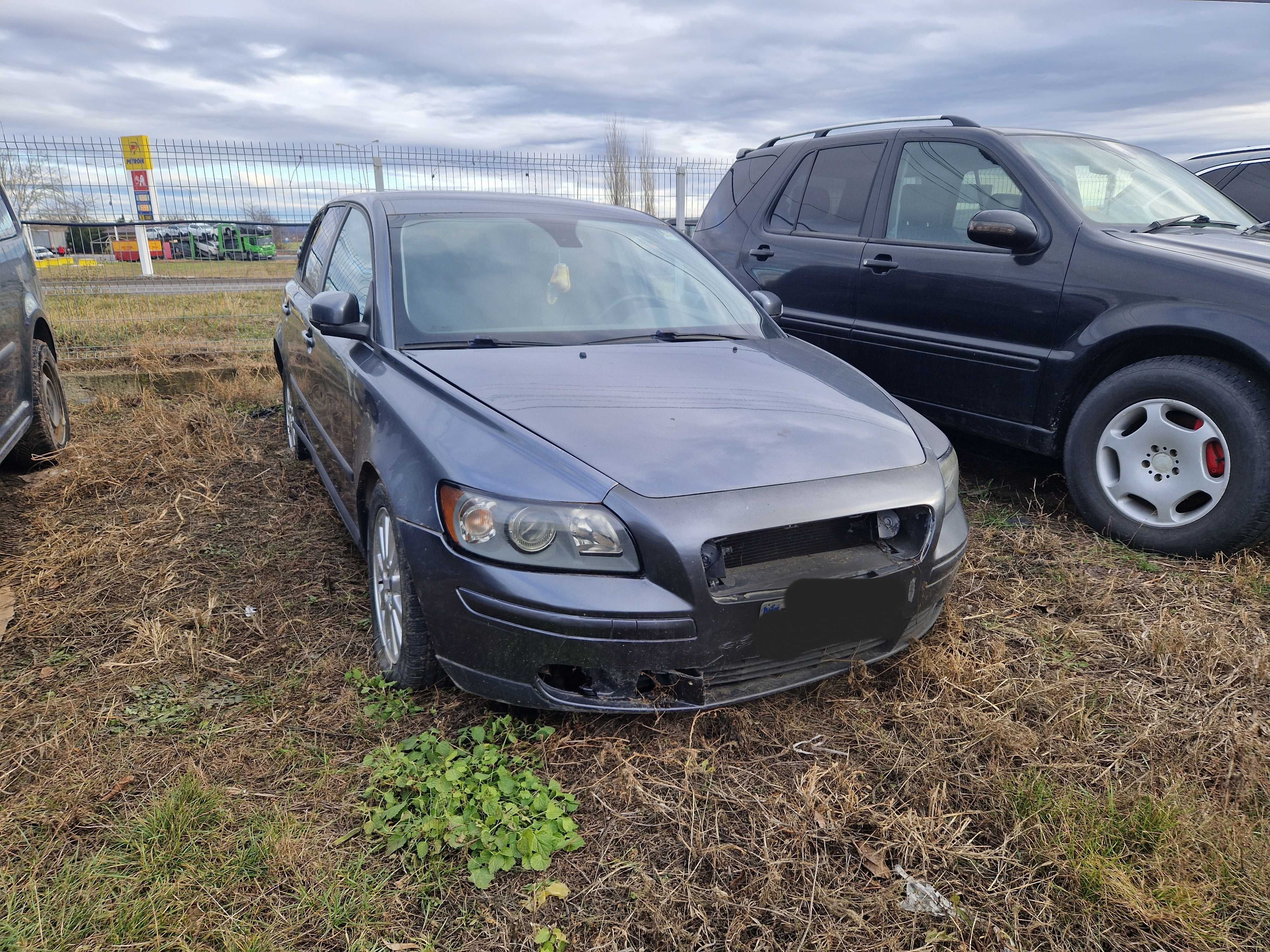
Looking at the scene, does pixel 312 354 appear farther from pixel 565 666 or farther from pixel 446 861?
pixel 446 861

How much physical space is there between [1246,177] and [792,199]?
357 centimetres

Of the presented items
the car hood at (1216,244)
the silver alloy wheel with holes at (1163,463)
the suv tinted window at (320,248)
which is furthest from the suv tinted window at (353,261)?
the car hood at (1216,244)

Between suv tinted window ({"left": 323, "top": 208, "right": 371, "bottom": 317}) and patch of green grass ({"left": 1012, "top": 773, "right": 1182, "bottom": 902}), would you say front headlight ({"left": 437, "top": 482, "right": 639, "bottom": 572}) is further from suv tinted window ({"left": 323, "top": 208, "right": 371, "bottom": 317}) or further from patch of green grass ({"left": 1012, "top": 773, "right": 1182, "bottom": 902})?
suv tinted window ({"left": 323, "top": 208, "right": 371, "bottom": 317})

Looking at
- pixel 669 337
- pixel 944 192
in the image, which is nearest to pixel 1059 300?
pixel 944 192

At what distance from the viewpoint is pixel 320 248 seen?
4.32 metres

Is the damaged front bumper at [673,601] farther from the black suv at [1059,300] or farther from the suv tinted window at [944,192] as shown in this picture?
the suv tinted window at [944,192]

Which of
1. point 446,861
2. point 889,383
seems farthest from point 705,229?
point 446,861

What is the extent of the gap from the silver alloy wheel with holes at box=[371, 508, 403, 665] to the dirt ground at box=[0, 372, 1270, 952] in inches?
6.8

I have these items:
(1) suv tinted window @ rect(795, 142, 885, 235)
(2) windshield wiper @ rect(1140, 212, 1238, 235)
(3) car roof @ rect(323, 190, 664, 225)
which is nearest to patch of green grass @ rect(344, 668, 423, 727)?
(3) car roof @ rect(323, 190, 664, 225)

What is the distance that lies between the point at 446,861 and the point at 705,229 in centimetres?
468

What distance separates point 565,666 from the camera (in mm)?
2107

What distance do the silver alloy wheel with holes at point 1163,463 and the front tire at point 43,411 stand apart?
17.1ft

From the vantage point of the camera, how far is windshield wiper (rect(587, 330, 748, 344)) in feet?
9.96

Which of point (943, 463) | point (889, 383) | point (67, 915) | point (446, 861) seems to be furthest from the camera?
point (889, 383)
